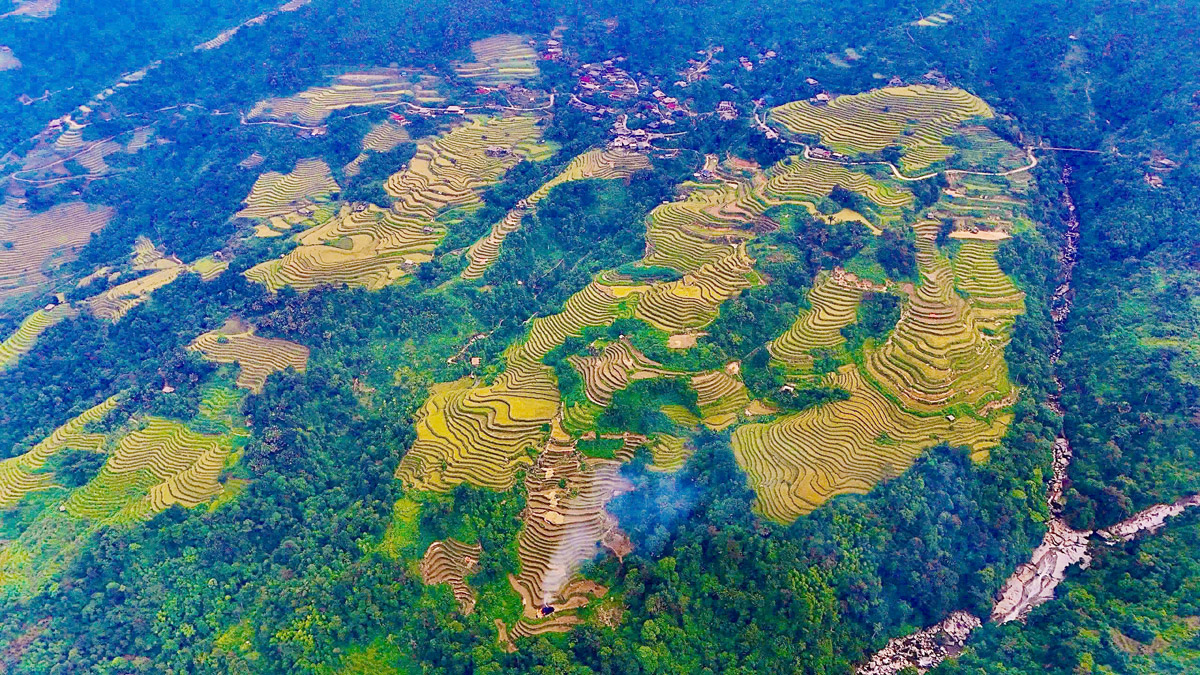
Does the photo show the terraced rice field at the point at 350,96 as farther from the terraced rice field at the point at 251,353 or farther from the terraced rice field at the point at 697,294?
the terraced rice field at the point at 697,294

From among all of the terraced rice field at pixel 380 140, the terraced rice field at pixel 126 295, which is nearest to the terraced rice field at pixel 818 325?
the terraced rice field at pixel 380 140

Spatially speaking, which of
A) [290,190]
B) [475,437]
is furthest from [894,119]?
[290,190]

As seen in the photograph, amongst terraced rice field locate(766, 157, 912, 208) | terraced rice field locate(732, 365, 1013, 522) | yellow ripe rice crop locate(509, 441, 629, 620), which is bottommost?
yellow ripe rice crop locate(509, 441, 629, 620)

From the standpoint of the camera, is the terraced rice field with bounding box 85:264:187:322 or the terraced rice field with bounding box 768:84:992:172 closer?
the terraced rice field with bounding box 85:264:187:322

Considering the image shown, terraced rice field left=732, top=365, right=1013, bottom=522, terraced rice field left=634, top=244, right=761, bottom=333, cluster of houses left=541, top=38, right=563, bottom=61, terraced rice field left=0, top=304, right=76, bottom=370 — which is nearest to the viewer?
terraced rice field left=732, top=365, right=1013, bottom=522

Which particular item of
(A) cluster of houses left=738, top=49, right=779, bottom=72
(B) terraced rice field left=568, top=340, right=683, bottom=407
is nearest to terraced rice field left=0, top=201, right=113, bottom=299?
(B) terraced rice field left=568, top=340, right=683, bottom=407

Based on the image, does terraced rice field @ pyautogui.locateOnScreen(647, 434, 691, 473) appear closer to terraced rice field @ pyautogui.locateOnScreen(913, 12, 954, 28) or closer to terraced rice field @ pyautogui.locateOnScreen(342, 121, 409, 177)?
→ terraced rice field @ pyautogui.locateOnScreen(342, 121, 409, 177)

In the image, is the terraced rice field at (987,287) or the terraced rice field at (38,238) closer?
the terraced rice field at (987,287)

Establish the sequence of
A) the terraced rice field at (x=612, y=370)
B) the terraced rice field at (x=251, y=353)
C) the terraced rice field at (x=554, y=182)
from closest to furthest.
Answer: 1. the terraced rice field at (x=612, y=370)
2. the terraced rice field at (x=251, y=353)
3. the terraced rice field at (x=554, y=182)

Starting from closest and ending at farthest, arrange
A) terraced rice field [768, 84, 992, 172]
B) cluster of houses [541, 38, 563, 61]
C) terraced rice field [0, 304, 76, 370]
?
terraced rice field [0, 304, 76, 370]
terraced rice field [768, 84, 992, 172]
cluster of houses [541, 38, 563, 61]
